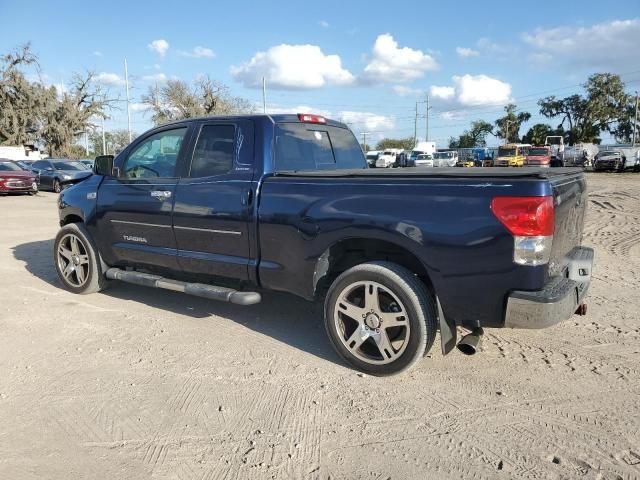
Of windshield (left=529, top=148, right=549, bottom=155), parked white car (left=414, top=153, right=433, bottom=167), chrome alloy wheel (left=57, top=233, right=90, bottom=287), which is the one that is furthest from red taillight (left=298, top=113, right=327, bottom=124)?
windshield (left=529, top=148, right=549, bottom=155)

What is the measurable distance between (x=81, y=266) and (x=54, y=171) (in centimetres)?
1939

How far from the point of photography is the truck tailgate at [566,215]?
3201 mm

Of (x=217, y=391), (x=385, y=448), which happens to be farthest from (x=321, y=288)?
(x=385, y=448)

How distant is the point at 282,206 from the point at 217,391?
1447 mm

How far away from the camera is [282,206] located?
3914 millimetres

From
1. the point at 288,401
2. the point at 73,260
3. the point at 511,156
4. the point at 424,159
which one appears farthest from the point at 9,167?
the point at 511,156

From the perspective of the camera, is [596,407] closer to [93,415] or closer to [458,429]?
[458,429]

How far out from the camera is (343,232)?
3619 mm

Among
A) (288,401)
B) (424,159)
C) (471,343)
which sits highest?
(424,159)

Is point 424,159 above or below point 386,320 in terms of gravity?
above

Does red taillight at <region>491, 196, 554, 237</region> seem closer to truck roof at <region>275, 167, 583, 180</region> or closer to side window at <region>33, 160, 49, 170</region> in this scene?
truck roof at <region>275, 167, 583, 180</region>

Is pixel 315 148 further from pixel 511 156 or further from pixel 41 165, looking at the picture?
pixel 511 156

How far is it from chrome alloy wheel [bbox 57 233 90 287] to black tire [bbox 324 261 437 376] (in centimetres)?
335

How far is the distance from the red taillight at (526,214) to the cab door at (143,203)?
2.97 meters
